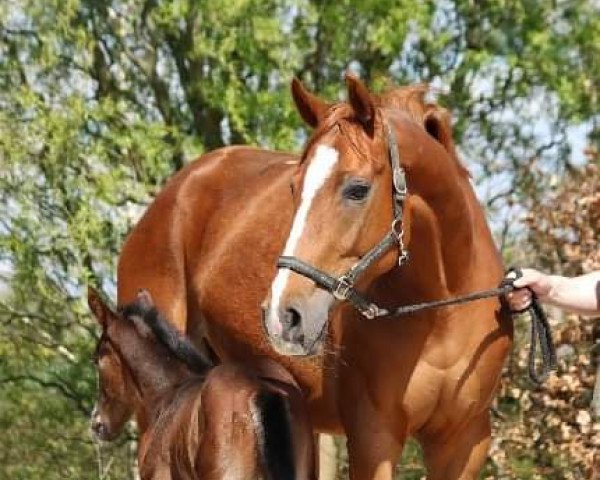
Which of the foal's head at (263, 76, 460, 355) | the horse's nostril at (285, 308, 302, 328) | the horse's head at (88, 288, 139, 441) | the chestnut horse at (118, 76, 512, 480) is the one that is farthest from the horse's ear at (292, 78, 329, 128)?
the horse's head at (88, 288, 139, 441)

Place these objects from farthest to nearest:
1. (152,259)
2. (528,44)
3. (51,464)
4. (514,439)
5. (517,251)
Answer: (51,464)
(528,44)
(517,251)
(514,439)
(152,259)

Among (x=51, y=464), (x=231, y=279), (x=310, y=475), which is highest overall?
(x=231, y=279)

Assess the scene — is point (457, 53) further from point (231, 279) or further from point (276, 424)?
point (276, 424)

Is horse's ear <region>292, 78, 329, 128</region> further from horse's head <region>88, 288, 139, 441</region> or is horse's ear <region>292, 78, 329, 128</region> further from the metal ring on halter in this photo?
horse's head <region>88, 288, 139, 441</region>

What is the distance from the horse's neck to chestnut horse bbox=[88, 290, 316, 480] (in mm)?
628

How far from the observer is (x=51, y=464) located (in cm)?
1334

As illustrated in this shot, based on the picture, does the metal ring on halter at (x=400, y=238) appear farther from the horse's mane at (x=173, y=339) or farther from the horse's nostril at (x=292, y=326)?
the horse's mane at (x=173, y=339)

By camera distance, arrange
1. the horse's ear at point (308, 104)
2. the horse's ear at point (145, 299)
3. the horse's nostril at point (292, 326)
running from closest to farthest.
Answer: the horse's nostril at point (292, 326) → the horse's ear at point (308, 104) → the horse's ear at point (145, 299)

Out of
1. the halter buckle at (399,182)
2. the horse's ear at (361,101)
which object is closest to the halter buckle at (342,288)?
the halter buckle at (399,182)

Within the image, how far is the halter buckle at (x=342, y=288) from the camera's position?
374 cm

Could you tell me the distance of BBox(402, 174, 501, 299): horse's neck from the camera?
411 centimetres

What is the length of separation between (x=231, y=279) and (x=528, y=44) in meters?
6.94

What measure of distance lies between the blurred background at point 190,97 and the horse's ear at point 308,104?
17.3 ft

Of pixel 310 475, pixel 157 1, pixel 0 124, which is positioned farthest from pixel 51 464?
pixel 310 475
